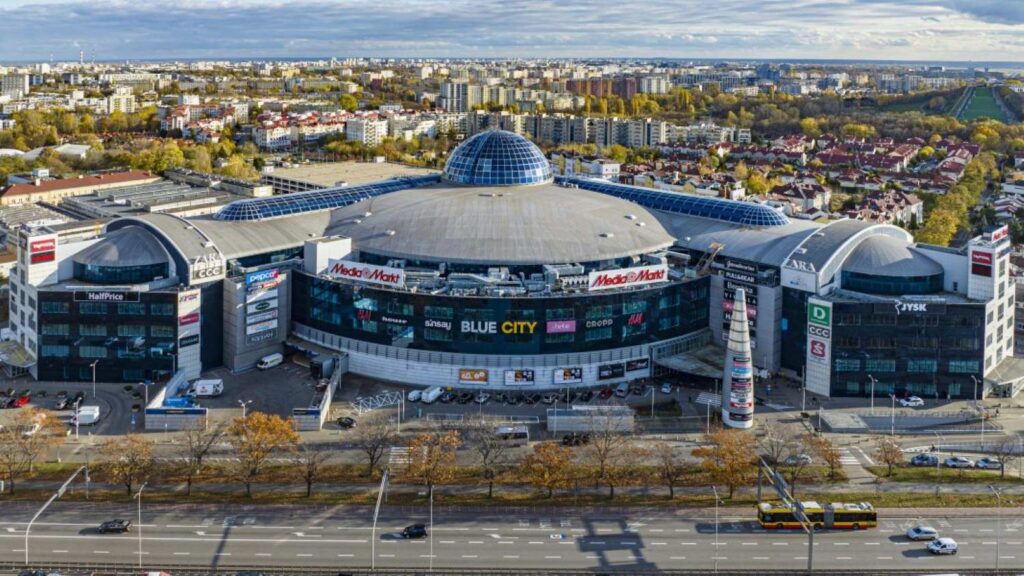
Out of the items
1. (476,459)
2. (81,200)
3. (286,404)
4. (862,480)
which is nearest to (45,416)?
(286,404)

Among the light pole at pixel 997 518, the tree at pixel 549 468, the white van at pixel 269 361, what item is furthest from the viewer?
the white van at pixel 269 361

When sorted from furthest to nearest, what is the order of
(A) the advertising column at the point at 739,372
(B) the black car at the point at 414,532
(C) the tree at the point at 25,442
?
(A) the advertising column at the point at 739,372 → (C) the tree at the point at 25,442 → (B) the black car at the point at 414,532

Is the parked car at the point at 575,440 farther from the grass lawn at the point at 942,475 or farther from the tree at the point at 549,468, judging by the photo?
the grass lawn at the point at 942,475

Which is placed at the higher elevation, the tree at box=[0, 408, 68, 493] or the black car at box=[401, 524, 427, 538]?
the tree at box=[0, 408, 68, 493]

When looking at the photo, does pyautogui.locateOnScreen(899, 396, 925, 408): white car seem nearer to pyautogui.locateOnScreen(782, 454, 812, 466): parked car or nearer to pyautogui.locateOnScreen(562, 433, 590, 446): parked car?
pyautogui.locateOnScreen(782, 454, 812, 466): parked car

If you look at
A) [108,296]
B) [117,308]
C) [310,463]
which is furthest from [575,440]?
[108,296]

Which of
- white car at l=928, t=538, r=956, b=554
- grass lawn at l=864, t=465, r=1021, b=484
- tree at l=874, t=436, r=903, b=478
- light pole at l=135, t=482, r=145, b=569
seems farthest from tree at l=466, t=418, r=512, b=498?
white car at l=928, t=538, r=956, b=554

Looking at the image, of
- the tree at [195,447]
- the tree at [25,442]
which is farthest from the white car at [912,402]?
the tree at [25,442]

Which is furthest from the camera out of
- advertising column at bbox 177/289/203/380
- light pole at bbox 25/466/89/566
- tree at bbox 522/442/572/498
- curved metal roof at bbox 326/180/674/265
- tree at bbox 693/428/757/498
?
curved metal roof at bbox 326/180/674/265

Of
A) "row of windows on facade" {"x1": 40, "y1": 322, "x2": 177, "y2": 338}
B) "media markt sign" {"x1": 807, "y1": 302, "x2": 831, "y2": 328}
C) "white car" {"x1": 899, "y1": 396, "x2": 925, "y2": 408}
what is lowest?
"white car" {"x1": 899, "y1": 396, "x2": 925, "y2": 408}
